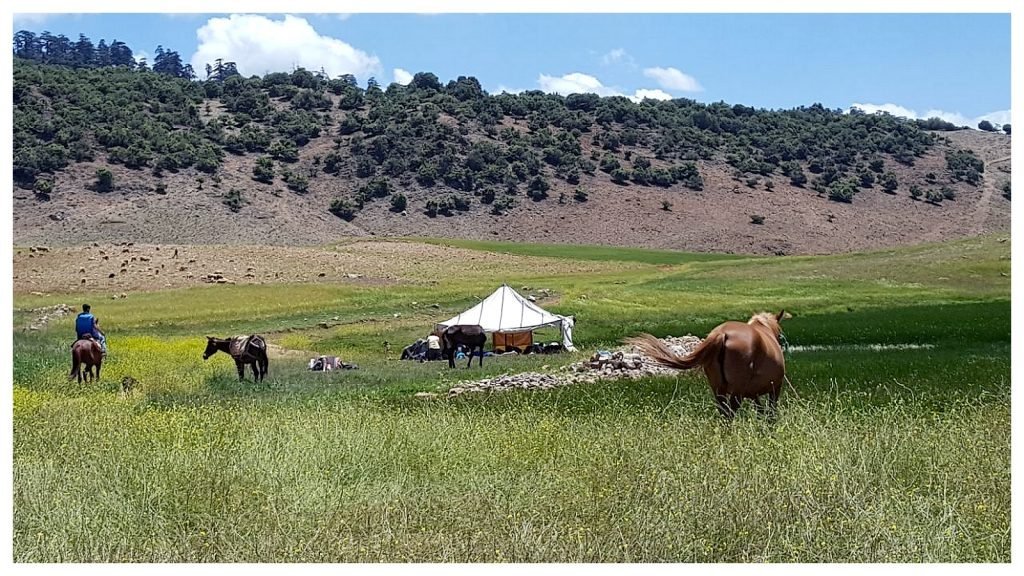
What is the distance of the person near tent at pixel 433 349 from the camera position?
94.9 feet

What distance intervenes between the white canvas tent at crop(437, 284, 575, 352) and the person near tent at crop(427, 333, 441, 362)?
208 centimetres

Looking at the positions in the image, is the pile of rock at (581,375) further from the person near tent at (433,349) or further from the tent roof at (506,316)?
the tent roof at (506,316)

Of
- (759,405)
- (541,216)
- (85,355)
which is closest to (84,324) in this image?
(85,355)

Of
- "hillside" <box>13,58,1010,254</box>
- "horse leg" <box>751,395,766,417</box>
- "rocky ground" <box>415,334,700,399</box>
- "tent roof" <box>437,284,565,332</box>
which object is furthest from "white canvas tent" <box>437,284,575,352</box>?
"hillside" <box>13,58,1010,254</box>

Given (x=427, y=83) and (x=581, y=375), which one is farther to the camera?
(x=427, y=83)

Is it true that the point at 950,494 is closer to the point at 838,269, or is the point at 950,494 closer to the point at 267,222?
the point at 838,269

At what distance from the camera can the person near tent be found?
28.9 metres

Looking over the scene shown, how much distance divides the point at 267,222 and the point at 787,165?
59.3m

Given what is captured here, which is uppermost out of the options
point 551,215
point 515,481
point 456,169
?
point 456,169

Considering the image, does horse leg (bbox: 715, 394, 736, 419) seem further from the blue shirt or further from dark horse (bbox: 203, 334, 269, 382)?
the blue shirt

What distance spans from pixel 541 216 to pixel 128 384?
2872 inches

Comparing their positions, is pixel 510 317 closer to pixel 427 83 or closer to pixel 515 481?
pixel 515 481

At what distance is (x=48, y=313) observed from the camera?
1524 inches

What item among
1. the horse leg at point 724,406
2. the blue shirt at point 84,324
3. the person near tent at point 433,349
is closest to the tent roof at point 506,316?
the person near tent at point 433,349
